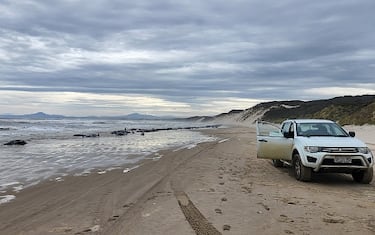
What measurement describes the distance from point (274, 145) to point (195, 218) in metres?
6.32

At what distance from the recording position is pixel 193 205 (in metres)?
7.54

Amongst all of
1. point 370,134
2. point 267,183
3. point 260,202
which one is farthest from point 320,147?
point 370,134

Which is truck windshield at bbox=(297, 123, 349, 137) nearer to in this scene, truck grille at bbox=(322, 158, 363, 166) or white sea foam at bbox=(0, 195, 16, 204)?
truck grille at bbox=(322, 158, 363, 166)

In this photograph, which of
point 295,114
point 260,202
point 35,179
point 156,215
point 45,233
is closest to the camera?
point 45,233

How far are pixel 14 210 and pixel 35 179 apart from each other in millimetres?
3645

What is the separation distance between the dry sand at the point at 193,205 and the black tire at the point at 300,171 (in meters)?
0.21

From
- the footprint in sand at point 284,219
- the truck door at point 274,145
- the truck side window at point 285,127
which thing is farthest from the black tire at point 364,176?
the footprint in sand at point 284,219

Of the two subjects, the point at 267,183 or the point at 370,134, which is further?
the point at 370,134

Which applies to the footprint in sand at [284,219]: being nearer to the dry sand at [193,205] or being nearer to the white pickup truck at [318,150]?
the dry sand at [193,205]

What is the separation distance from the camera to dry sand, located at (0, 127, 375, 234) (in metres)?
6.11

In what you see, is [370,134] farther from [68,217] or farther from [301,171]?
[68,217]

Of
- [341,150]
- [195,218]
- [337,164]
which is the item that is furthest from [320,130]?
[195,218]

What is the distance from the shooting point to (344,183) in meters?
10.6

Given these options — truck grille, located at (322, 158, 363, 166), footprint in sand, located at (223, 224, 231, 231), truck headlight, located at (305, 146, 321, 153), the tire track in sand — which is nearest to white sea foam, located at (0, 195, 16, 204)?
the tire track in sand
